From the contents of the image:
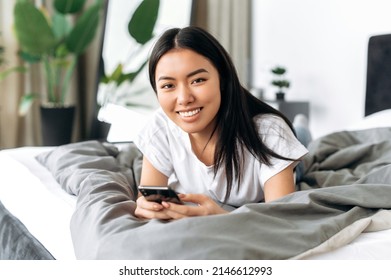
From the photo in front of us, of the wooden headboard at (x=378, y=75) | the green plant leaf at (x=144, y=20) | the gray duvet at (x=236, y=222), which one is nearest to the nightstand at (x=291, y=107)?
the wooden headboard at (x=378, y=75)

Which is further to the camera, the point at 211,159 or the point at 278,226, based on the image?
the point at 211,159

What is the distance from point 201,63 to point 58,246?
0.51 meters

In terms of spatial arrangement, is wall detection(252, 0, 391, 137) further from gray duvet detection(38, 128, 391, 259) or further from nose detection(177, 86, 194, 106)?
nose detection(177, 86, 194, 106)

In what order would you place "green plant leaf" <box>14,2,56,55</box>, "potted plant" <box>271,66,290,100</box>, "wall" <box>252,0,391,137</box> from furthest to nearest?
"potted plant" <box>271,66,290,100</box>, "green plant leaf" <box>14,2,56,55</box>, "wall" <box>252,0,391,137</box>

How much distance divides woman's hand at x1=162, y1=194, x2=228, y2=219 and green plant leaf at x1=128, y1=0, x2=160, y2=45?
234 cm

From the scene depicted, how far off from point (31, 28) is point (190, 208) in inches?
93.3

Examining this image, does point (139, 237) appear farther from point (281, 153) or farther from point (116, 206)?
point (281, 153)

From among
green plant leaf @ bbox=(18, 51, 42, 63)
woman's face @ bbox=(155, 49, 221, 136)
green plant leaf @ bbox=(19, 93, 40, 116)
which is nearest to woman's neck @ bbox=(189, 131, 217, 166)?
woman's face @ bbox=(155, 49, 221, 136)

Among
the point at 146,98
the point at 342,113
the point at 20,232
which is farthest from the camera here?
the point at 146,98

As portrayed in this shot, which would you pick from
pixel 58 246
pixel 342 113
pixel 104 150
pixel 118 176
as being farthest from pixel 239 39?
pixel 58 246

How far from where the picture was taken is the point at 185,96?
1166mm

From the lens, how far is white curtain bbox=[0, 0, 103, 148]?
339 centimetres

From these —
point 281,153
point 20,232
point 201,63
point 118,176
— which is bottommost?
point 20,232

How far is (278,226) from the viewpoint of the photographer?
0.98 m
